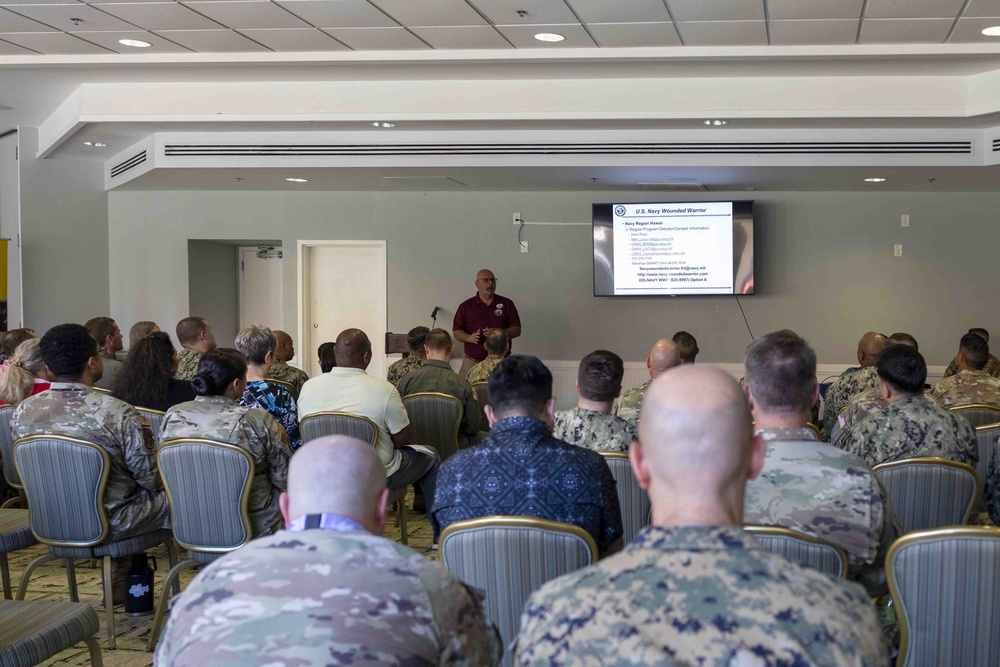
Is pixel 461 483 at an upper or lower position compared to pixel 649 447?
lower

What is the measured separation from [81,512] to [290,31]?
3.51 metres

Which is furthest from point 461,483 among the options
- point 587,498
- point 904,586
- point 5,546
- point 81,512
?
point 5,546


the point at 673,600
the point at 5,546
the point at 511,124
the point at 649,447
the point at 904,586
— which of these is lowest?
the point at 5,546

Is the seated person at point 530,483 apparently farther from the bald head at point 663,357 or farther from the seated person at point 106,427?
the bald head at point 663,357

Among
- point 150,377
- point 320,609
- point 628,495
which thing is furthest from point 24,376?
point 320,609

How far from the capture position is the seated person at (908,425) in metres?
3.48

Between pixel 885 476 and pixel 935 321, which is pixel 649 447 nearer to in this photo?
pixel 885 476

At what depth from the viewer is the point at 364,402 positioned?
185 inches

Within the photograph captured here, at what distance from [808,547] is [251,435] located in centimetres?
220

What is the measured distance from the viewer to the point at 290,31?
6.00 m

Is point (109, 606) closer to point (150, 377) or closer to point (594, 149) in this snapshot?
point (150, 377)

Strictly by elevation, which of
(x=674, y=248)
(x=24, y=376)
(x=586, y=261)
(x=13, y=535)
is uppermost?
(x=674, y=248)

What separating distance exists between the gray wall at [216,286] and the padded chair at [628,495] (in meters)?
7.72

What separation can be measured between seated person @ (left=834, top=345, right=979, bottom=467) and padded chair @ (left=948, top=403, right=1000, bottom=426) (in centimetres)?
107
